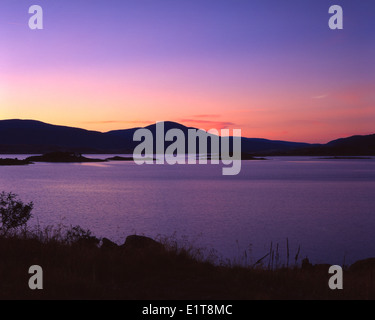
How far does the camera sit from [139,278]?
9.55 m

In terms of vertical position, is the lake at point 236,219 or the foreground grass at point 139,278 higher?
the foreground grass at point 139,278

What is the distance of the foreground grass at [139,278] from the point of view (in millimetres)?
8203

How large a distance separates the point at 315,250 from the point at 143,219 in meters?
17.0

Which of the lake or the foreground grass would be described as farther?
the lake

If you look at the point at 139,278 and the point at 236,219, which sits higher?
the point at 139,278

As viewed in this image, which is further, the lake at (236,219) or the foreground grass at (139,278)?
the lake at (236,219)

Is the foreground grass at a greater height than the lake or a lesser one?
greater

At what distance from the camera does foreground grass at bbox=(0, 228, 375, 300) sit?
26.9 ft
